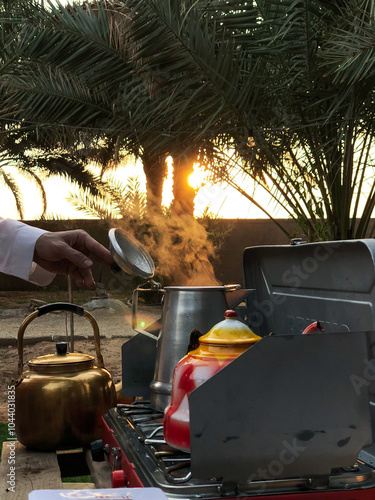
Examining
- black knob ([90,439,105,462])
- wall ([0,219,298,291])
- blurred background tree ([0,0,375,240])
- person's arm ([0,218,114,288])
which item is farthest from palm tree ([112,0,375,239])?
wall ([0,219,298,291])

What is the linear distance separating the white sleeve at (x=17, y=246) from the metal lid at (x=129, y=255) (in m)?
0.22

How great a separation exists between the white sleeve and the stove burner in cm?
58

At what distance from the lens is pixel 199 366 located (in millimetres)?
991

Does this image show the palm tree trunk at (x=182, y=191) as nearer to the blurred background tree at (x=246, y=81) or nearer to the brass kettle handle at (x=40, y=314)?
the blurred background tree at (x=246, y=81)

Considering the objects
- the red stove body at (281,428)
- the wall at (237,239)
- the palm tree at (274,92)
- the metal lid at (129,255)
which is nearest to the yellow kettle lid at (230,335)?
the red stove body at (281,428)

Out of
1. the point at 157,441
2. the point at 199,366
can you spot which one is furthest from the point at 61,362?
the point at 199,366

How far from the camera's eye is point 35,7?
220 inches

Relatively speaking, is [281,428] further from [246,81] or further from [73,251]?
[246,81]

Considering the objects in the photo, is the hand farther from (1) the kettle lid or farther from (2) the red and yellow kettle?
(2) the red and yellow kettle

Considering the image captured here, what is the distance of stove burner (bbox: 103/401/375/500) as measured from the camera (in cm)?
86

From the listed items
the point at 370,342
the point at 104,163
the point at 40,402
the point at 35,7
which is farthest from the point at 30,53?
the point at 370,342

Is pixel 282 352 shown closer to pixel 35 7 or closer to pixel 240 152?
pixel 240 152

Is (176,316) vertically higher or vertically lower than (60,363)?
higher

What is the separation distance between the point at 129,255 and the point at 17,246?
0.33 metres
